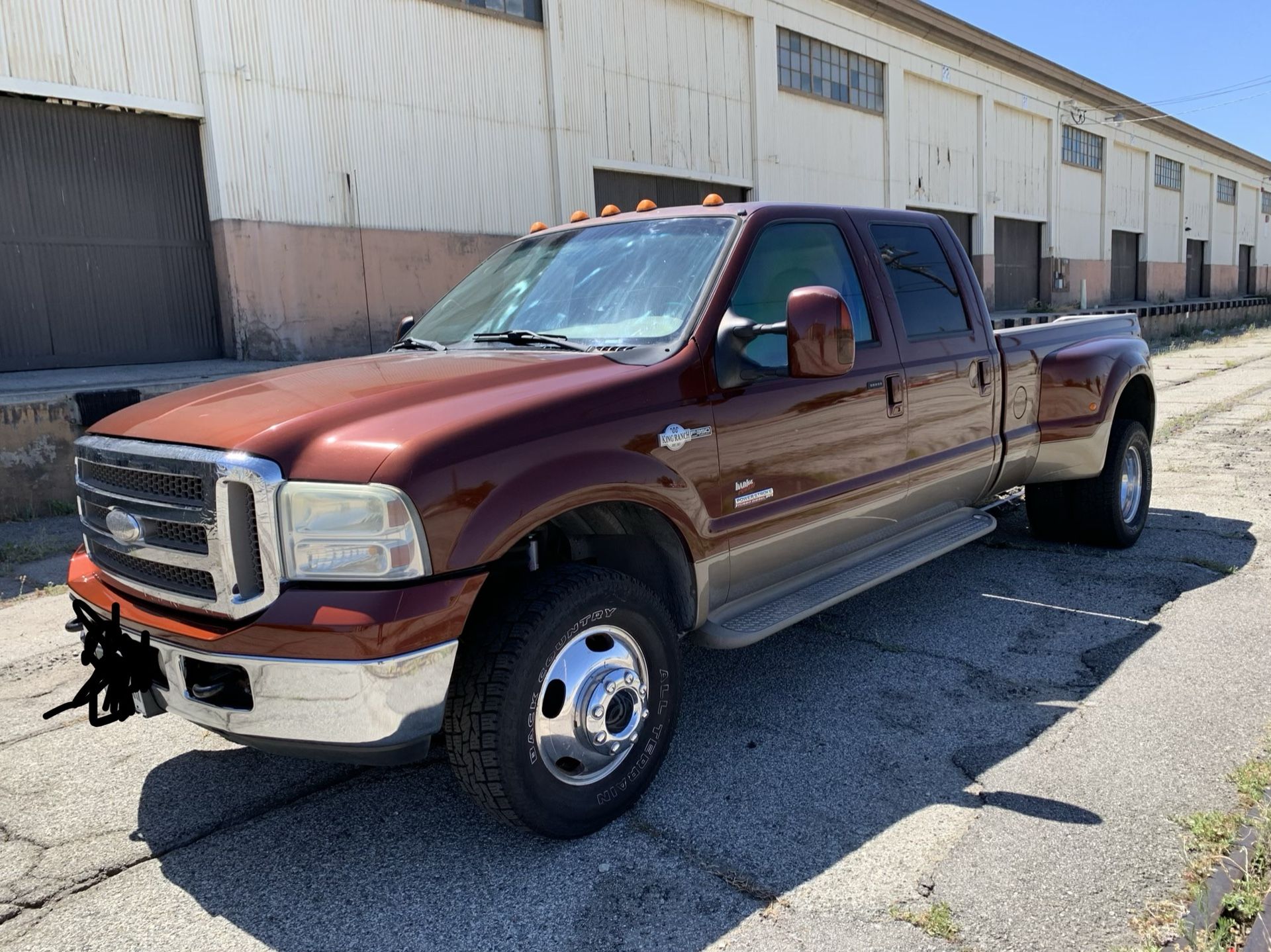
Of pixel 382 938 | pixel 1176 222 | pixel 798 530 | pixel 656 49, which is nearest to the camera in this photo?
pixel 382 938

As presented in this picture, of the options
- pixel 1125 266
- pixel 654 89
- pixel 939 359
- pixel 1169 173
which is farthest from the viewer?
pixel 1169 173

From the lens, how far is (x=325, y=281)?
13.4 metres

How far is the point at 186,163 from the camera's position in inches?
483

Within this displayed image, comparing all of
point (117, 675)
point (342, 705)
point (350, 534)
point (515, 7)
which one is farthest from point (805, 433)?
point (515, 7)

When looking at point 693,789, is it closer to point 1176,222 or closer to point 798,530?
point 798,530

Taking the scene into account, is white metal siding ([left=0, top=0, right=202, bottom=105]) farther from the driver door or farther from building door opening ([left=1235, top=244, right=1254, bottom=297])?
building door opening ([left=1235, top=244, right=1254, bottom=297])

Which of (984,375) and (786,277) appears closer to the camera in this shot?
(786,277)

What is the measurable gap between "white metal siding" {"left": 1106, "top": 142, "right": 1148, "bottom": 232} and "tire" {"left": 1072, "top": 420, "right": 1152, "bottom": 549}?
3505cm

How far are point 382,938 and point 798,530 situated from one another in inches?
81.4

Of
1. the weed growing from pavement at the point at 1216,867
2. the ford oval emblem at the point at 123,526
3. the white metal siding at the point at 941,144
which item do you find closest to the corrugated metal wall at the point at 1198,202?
the white metal siding at the point at 941,144

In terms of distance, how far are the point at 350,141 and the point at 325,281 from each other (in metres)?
1.95

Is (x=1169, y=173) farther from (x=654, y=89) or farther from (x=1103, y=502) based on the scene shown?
(x=1103, y=502)

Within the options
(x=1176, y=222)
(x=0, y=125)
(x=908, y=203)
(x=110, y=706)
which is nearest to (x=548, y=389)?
(x=110, y=706)

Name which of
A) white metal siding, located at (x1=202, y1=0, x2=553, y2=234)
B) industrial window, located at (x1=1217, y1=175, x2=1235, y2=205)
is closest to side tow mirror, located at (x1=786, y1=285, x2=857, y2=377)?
white metal siding, located at (x1=202, y1=0, x2=553, y2=234)
